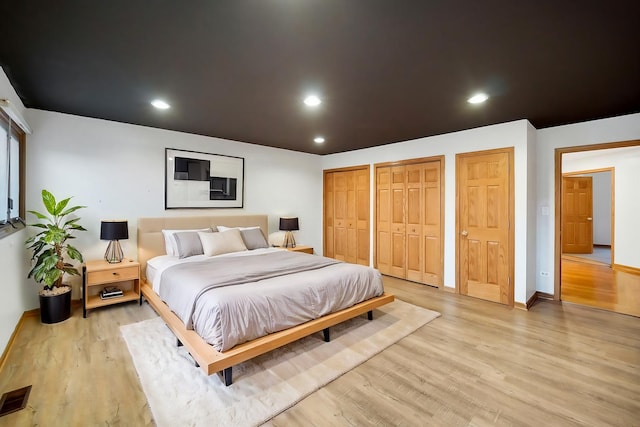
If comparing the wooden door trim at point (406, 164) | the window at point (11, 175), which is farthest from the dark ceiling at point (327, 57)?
the wooden door trim at point (406, 164)

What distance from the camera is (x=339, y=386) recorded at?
2.13 metres

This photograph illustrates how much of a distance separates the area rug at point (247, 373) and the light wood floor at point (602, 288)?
269 centimetres

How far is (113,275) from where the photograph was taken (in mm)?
3494

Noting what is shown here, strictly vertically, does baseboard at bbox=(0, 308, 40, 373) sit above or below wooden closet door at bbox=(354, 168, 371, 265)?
below

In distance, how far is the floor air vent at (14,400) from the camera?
1846 mm

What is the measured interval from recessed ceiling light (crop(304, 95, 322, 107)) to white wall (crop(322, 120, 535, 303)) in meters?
2.35

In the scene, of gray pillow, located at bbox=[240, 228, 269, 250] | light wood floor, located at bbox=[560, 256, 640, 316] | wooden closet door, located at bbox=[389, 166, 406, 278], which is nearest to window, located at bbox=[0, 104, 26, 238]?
gray pillow, located at bbox=[240, 228, 269, 250]

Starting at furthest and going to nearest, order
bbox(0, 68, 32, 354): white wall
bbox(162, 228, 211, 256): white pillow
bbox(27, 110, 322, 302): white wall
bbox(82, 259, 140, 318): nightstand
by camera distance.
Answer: bbox(162, 228, 211, 256): white pillow → bbox(27, 110, 322, 302): white wall → bbox(82, 259, 140, 318): nightstand → bbox(0, 68, 32, 354): white wall

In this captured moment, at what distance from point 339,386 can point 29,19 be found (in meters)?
3.07

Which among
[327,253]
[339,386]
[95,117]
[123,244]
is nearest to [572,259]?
[327,253]

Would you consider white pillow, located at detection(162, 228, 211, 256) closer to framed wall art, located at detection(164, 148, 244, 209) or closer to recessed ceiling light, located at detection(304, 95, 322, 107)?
framed wall art, located at detection(164, 148, 244, 209)

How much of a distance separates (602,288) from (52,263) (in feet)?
24.4

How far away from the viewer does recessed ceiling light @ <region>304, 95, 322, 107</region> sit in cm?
297

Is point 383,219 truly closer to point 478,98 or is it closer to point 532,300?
point 532,300
